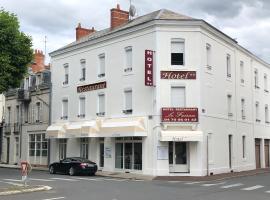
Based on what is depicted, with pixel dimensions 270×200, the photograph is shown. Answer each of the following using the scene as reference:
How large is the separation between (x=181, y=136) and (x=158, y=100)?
2.86 meters

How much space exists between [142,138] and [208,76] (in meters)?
6.28

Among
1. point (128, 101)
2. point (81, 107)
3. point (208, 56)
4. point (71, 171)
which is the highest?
point (208, 56)

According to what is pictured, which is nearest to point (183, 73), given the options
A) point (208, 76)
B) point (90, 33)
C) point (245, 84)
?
point (208, 76)

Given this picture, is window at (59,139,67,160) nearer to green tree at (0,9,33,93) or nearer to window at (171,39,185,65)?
green tree at (0,9,33,93)

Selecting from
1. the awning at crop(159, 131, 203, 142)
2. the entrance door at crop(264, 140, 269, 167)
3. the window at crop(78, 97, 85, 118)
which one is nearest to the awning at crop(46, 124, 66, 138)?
the window at crop(78, 97, 85, 118)

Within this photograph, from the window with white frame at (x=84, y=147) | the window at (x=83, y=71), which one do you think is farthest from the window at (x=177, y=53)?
the window with white frame at (x=84, y=147)

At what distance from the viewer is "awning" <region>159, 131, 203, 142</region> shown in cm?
2948

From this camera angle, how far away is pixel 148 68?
30688 mm

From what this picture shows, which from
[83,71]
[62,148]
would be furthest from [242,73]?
[62,148]

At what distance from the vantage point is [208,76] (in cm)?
3219

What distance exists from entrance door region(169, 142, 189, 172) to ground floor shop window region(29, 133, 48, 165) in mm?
14893

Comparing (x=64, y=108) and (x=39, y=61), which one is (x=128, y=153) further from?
(x=39, y=61)

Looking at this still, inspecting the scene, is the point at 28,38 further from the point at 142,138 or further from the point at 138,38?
the point at 142,138

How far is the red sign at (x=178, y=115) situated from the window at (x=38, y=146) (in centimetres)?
1515
